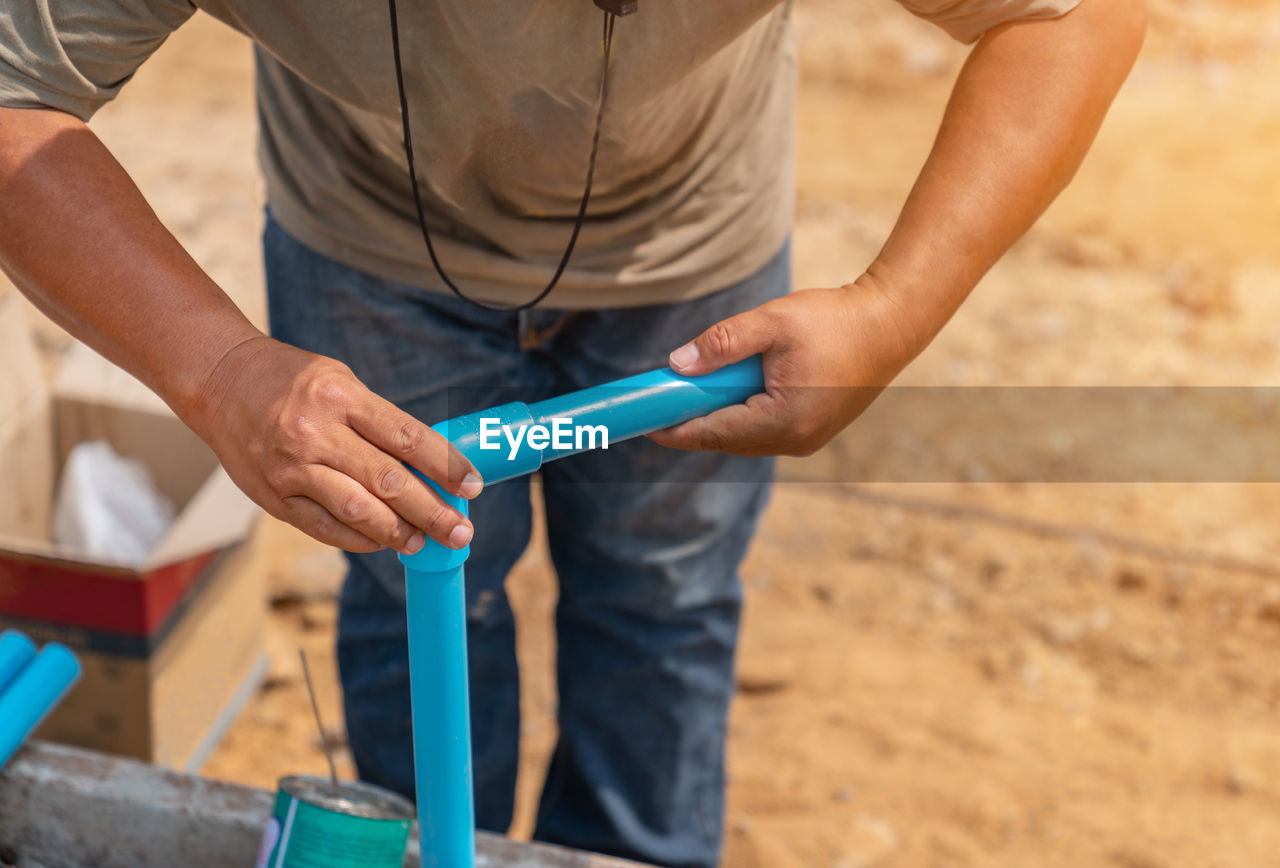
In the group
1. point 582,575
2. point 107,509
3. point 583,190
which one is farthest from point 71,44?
point 107,509

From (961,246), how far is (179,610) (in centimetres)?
127

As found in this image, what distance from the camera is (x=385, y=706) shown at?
1.53m

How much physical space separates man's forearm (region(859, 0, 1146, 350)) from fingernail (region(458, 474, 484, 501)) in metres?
0.40

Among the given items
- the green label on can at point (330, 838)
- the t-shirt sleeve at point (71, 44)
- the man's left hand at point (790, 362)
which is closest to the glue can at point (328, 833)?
the green label on can at point (330, 838)

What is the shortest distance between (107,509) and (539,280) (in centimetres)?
108

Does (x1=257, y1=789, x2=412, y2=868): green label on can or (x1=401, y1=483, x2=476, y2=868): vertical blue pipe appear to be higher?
(x1=401, y1=483, x2=476, y2=868): vertical blue pipe

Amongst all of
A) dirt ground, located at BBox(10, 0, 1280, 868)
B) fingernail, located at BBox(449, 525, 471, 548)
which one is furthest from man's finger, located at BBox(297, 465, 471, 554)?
dirt ground, located at BBox(10, 0, 1280, 868)

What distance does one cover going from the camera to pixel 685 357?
105 cm

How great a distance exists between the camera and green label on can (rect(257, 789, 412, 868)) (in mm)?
1142

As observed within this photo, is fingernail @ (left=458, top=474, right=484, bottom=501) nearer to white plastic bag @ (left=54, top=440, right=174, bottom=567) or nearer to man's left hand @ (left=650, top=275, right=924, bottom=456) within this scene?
man's left hand @ (left=650, top=275, right=924, bottom=456)

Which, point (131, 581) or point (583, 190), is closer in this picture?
point (583, 190)

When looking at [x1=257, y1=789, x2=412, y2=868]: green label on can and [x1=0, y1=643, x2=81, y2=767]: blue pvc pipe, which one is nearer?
[x1=257, y1=789, x2=412, y2=868]: green label on can

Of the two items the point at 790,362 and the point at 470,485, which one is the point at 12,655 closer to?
the point at 470,485

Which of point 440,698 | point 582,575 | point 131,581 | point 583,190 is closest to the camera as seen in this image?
point 440,698
